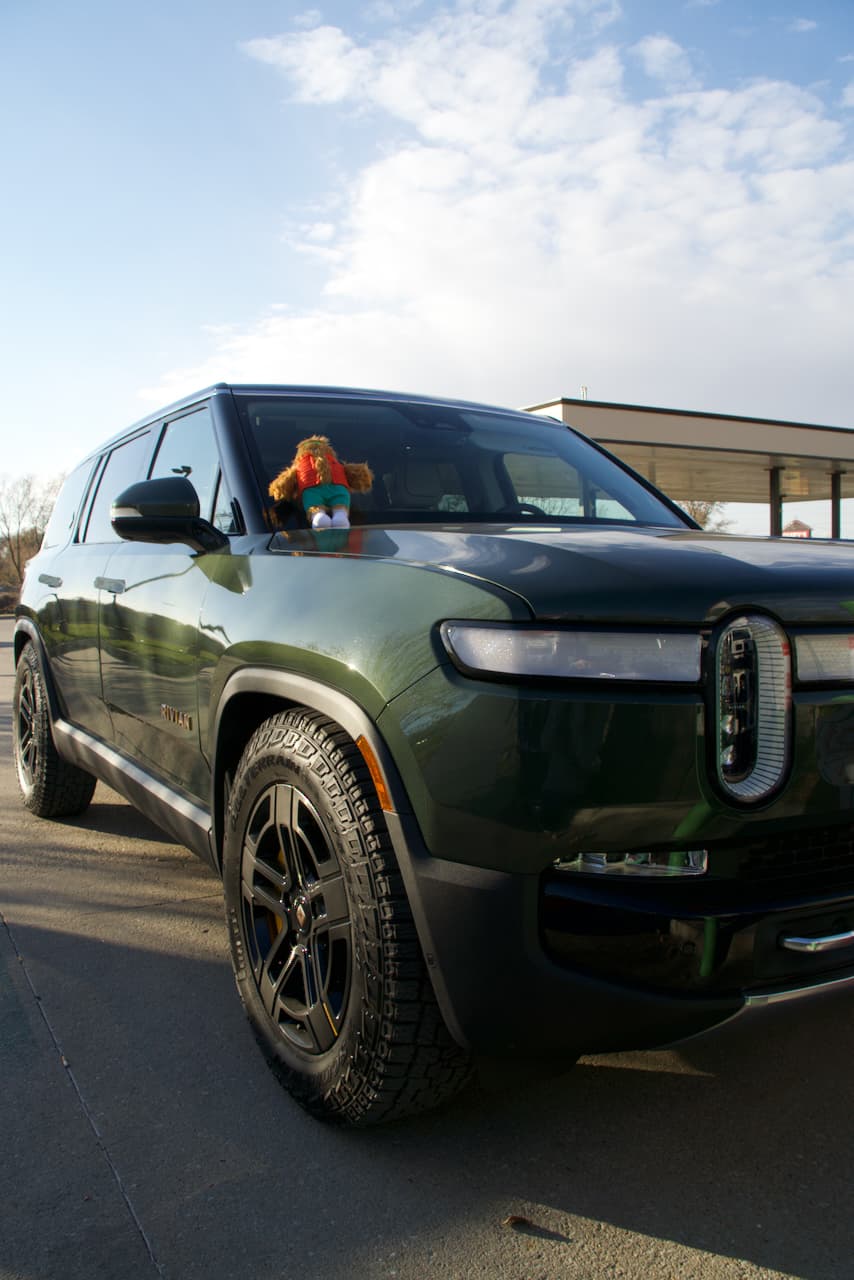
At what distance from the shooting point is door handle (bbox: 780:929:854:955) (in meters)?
1.75

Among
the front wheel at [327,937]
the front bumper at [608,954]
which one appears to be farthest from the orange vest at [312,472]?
the front bumper at [608,954]

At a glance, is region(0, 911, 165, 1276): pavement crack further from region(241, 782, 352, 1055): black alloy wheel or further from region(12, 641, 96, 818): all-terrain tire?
region(12, 641, 96, 818): all-terrain tire

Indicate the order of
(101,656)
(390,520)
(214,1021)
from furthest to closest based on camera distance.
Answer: (101,656) < (390,520) < (214,1021)

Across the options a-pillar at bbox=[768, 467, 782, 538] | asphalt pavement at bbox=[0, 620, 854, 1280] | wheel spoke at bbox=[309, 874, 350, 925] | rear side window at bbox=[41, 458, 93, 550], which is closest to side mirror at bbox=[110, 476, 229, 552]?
wheel spoke at bbox=[309, 874, 350, 925]

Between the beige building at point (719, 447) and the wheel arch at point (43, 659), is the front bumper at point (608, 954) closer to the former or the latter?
the wheel arch at point (43, 659)

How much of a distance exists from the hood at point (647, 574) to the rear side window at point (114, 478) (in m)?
2.13

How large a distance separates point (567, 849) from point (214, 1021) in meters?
1.48

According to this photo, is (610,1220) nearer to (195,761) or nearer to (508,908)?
(508,908)

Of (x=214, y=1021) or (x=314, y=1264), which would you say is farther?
(x=214, y=1021)

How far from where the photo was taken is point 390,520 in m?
2.95

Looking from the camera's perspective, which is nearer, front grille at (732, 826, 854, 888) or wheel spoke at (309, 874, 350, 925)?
front grille at (732, 826, 854, 888)

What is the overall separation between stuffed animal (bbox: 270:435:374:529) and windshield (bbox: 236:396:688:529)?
0.04 meters

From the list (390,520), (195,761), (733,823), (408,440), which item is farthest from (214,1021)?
(408,440)

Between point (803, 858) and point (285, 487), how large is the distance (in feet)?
5.66
